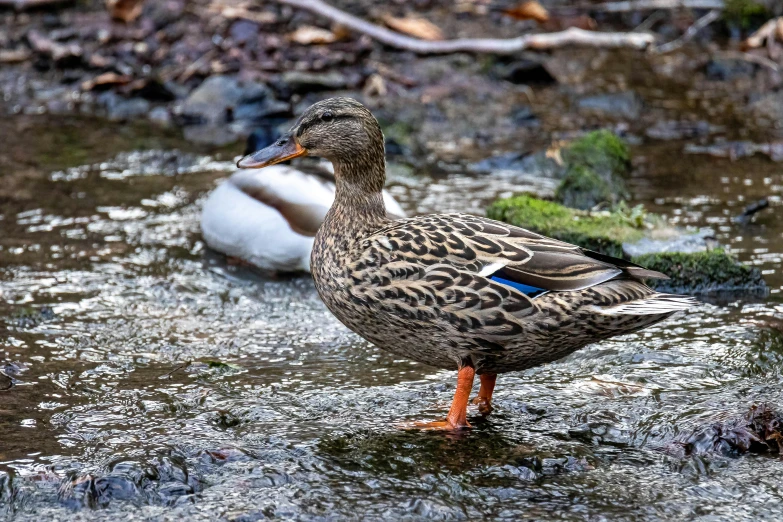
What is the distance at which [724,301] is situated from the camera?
20.4 feet

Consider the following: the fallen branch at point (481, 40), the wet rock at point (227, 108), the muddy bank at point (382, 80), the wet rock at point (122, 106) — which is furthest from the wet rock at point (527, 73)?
the wet rock at point (122, 106)

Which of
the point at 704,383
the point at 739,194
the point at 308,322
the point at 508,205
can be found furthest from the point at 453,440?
the point at 739,194

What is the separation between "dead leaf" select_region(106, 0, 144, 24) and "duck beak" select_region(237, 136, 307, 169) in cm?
787

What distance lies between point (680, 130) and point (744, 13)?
311 centimetres

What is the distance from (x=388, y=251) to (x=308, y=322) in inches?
65.2

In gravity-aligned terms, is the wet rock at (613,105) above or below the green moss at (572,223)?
above

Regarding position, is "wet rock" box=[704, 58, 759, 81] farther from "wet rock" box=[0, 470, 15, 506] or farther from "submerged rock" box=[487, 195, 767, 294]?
"wet rock" box=[0, 470, 15, 506]

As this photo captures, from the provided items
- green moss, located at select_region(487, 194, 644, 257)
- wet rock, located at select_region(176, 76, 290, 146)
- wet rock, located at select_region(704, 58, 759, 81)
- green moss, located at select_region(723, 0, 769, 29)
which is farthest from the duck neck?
green moss, located at select_region(723, 0, 769, 29)

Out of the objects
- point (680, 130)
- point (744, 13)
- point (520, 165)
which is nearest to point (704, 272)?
point (520, 165)

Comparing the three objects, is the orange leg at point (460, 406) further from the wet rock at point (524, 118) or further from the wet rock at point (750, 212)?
→ the wet rock at point (524, 118)

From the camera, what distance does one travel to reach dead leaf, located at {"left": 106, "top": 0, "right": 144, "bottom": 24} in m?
12.3

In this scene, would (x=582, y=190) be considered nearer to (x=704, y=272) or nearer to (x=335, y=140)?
(x=704, y=272)

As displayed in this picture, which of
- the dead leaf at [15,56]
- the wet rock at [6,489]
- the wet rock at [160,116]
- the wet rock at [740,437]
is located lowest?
the wet rock at [6,489]

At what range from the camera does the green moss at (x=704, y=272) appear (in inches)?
250
